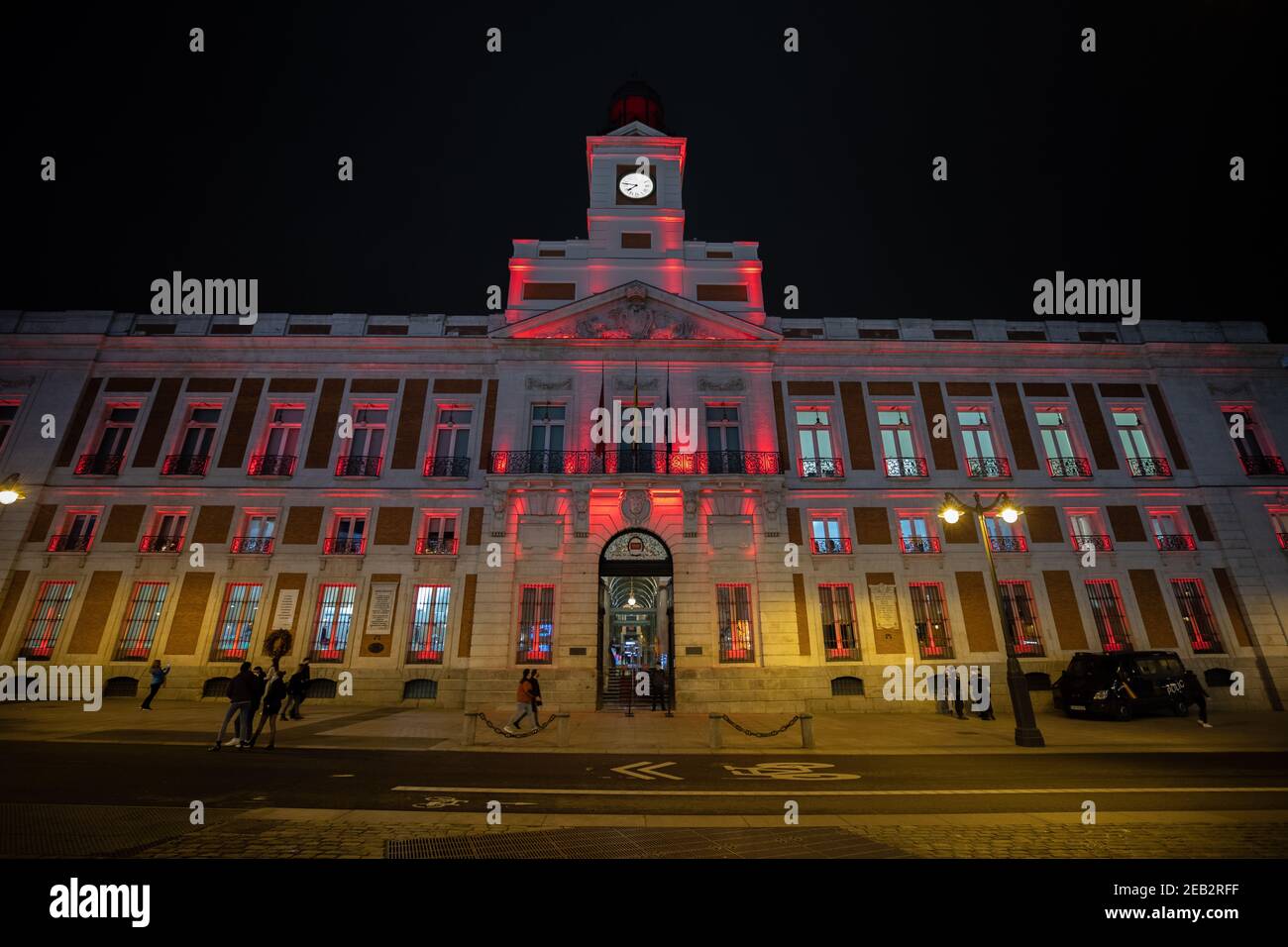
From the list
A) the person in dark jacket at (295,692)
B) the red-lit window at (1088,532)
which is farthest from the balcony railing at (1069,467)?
the person in dark jacket at (295,692)

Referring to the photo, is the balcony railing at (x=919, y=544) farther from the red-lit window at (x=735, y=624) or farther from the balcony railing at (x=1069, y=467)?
the red-lit window at (x=735, y=624)

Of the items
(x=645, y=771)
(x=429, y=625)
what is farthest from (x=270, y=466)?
(x=645, y=771)

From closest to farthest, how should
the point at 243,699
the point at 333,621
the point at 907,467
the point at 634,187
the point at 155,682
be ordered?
the point at 243,699 → the point at 155,682 → the point at 333,621 → the point at 907,467 → the point at 634,187

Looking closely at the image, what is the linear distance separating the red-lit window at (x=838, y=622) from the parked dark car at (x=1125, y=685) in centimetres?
687

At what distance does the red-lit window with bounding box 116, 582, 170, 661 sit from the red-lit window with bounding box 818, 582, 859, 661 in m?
25.8

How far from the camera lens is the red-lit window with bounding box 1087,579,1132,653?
21156mm

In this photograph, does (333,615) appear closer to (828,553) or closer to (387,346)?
(387,346)

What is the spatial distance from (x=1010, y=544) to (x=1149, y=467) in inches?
308

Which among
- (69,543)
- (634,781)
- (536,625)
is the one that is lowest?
(634,781)

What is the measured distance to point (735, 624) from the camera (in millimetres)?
20766

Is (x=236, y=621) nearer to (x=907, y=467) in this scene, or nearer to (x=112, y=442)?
(x=112, y=442)

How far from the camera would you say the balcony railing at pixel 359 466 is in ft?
75.5
